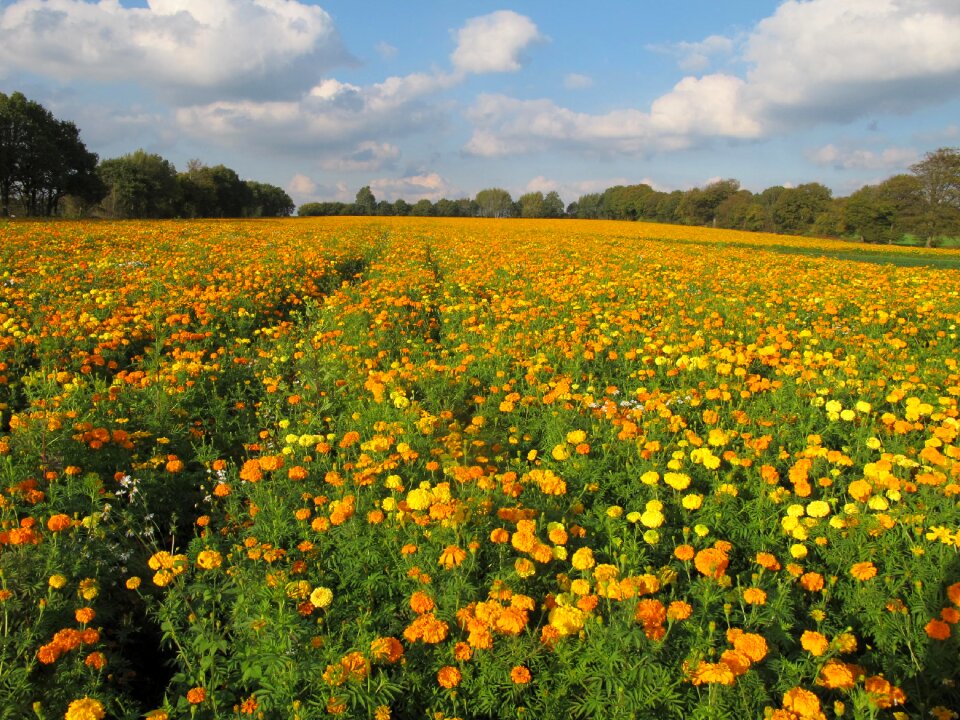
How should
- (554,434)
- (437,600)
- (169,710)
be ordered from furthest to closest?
(554,434) → (437,600) → (169,710)

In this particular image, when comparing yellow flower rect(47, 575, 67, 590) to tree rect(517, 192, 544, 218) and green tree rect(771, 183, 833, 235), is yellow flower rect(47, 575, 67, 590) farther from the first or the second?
tree rect(517, 192, 544, 218)

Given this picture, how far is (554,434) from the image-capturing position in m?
3.71

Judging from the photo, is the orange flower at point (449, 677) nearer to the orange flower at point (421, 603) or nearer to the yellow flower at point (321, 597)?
the orange flower at point (421, 603)

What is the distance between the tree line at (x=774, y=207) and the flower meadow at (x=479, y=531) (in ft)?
176

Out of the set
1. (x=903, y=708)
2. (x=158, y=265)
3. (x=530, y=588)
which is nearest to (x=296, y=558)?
(x=530, y=588)

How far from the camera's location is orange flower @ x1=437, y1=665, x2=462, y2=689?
6.38 feet

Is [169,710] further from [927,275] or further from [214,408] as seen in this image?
[927,275]

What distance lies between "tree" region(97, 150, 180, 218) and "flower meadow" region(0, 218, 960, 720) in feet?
174

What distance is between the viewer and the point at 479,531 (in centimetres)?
260

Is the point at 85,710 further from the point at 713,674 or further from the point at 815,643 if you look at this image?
the point at 815,643

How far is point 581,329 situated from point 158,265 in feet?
25.6

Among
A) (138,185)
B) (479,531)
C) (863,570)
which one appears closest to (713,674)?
(863,570)

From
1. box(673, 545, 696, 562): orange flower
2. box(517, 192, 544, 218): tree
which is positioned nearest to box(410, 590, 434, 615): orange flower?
box(673, 545, 696, 562): orange flower

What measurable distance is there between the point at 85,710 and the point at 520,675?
1519 millimetres
